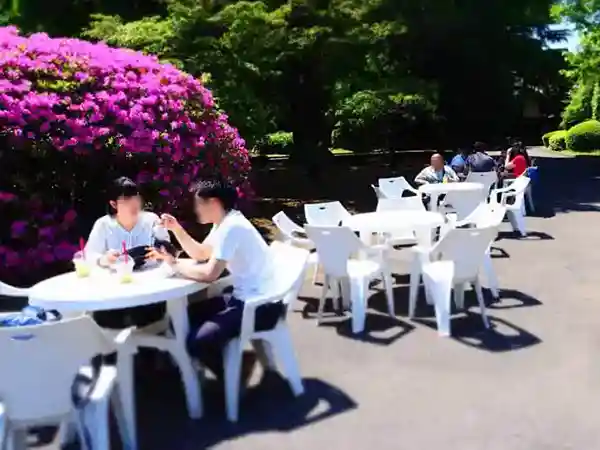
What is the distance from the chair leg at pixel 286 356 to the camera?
4891 millimetres

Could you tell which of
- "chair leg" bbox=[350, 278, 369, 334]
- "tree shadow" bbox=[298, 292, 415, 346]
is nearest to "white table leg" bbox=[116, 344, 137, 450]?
"tree shadow" bbox=[298, 292, 415, 346]

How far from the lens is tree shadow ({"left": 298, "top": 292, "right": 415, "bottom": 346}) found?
625 centimetres

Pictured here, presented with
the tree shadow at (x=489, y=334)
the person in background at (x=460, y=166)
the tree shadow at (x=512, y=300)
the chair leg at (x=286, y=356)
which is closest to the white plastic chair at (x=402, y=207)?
the tree shadow at (x=512, y=300)

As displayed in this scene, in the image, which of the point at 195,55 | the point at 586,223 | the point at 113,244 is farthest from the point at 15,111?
the point at 586,223

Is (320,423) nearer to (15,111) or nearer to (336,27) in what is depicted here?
(15,111)

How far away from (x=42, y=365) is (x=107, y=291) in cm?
97

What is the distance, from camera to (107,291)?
14.6ft

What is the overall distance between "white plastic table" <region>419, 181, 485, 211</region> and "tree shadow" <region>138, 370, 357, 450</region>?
610 cm

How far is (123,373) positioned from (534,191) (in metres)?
14.0

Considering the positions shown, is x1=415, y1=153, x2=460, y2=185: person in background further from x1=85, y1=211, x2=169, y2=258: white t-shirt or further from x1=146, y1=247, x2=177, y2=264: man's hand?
x1=146, y1=247, x2=177, y2=264: man's hand

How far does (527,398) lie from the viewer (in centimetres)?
480

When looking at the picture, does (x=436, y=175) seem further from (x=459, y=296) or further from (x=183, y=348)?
(x=183, y=348)

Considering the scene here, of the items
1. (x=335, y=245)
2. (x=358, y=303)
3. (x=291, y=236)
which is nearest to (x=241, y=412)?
(x=358, y=303)

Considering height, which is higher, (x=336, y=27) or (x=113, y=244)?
(x=336, y=27)
